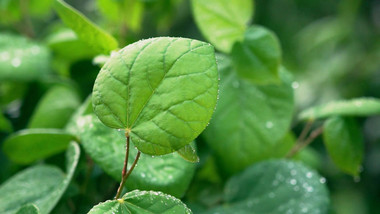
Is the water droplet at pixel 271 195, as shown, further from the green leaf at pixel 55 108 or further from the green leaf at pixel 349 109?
the green leaf at pixel 55 108

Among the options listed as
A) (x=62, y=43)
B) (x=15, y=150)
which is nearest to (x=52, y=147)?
(x=15, y=150)

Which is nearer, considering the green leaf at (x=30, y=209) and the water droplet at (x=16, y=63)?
the green leaf at (x=30, y=209)

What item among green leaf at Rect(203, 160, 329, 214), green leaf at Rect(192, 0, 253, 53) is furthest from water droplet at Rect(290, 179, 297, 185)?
green leaf at Rect(192, 0, 253, 53)

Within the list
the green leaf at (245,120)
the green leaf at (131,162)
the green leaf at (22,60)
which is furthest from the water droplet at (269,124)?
the green leaf at (22,60)

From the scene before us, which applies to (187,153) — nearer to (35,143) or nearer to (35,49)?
(35,143)

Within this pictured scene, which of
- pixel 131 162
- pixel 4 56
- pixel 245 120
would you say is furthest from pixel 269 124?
pixel 4 56

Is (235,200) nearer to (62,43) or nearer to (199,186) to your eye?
(199,186)
